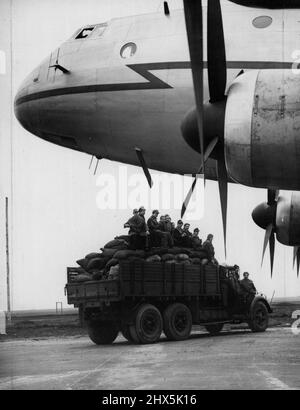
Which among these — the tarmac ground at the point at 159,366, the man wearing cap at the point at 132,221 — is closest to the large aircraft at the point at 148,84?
the tarmac ground at the point at 159,366

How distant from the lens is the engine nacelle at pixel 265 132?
5.79m

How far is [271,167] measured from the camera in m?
5.87

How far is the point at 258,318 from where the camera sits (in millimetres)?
17500

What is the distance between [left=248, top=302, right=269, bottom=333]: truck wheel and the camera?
56.5 ft

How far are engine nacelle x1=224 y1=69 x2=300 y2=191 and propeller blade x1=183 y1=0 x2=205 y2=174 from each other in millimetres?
307

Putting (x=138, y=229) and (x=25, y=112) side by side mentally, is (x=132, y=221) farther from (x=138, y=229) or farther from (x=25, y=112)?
(x=25, y=112)

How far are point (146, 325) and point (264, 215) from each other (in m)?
4.15

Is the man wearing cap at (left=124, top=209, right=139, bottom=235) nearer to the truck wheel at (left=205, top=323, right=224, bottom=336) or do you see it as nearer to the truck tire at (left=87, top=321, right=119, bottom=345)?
the truck tire at (left=87, top=321, right=119, bottom=345)

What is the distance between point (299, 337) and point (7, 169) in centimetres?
880

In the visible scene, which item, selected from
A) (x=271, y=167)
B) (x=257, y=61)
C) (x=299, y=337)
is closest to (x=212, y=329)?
(x=299, y=337)

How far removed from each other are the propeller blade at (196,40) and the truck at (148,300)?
8.30 m

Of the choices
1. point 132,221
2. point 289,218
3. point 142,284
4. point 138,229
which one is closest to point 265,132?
point 289,218

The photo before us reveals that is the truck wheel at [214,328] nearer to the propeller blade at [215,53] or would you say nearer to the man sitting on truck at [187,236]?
the man sitting on truck at [187,236]

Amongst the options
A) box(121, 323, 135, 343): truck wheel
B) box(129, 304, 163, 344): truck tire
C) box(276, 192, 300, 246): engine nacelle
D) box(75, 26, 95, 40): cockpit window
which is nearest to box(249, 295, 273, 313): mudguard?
box(129, 304, 163, 344): truck tire
